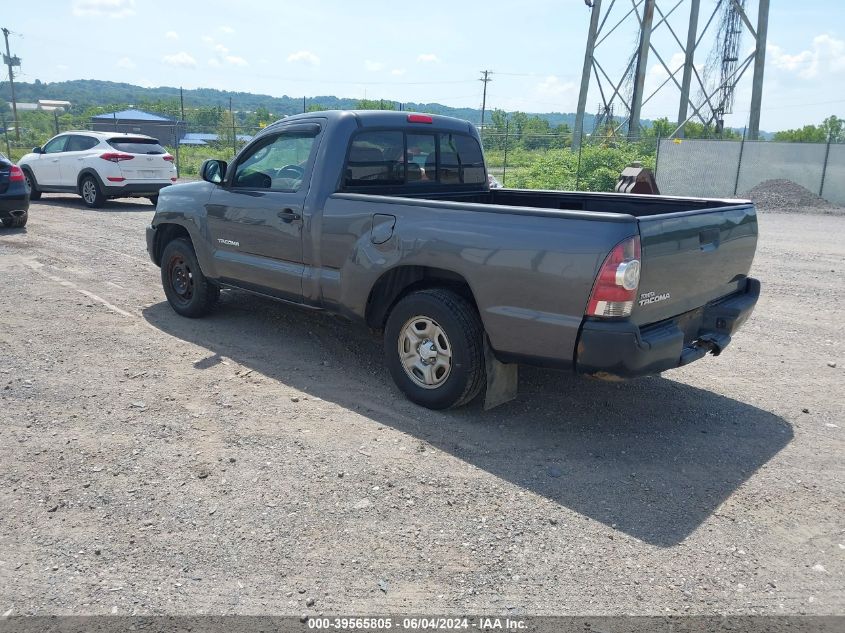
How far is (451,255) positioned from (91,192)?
13779 mm

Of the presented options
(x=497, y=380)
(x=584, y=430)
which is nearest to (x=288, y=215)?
(x=497, y=380)

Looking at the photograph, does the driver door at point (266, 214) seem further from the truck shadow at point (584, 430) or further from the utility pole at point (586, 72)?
the utility pole at point (586, 72)

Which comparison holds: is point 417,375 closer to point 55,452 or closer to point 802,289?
point 55,452

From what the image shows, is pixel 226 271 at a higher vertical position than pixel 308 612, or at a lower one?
higher

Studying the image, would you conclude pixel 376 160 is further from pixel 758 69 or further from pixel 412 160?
pixel 758 69

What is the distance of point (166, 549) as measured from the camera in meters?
3.20

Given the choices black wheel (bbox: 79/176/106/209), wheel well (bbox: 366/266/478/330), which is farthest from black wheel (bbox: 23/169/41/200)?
wheel well (bbox: 366/266/478/330)

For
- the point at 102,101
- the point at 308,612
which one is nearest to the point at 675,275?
the point at 308,612

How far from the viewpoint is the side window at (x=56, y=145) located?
1631 cm

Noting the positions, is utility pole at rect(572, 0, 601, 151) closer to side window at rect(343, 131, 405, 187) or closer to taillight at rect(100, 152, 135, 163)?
taillight at rect(100, 152, 135, 163)

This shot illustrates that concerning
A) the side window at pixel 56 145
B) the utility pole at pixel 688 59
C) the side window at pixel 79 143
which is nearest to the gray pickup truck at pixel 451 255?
the side window at pixel 79 143

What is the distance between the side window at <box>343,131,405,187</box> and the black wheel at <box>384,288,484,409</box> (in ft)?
4.05

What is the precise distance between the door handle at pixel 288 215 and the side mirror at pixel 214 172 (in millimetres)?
1022

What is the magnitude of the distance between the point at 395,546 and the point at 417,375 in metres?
1.73
